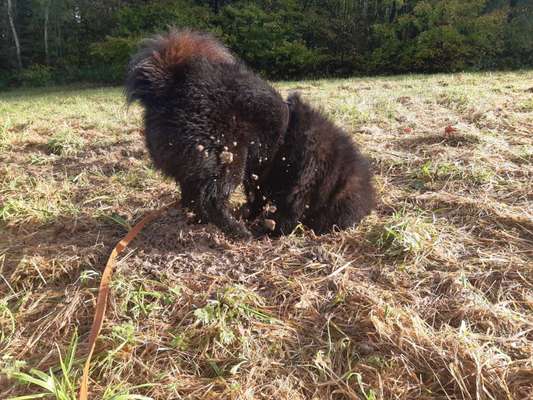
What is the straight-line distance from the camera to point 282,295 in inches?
82.2

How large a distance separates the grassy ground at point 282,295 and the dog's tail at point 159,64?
903 mm

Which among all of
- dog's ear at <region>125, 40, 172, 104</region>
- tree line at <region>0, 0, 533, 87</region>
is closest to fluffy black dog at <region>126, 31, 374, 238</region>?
dog's ear at <region>125, 40, 172, 104</region>

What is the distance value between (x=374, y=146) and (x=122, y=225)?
9.11ft

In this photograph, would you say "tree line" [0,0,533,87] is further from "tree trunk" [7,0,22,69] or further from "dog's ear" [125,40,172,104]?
"dog's ear" [125,40,172,104]

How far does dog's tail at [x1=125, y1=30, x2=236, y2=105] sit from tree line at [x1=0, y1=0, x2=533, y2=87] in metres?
11.9

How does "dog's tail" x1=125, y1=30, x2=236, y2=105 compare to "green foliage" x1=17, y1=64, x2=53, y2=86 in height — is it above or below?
above

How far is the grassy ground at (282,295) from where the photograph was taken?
160cm

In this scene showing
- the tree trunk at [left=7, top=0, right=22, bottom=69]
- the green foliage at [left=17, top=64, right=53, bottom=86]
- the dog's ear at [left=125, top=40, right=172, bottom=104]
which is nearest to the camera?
the dog's ear at [left=125, top=40, right=172, bottom=104]

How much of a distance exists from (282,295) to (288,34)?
1496 centimetres

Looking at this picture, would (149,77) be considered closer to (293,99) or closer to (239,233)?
(293,99)

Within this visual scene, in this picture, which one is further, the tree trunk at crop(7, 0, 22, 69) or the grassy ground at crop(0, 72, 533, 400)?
the tree trunk at crop(7, 0, 22, 69)

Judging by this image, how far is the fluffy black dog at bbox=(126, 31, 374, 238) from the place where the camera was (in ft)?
7.55

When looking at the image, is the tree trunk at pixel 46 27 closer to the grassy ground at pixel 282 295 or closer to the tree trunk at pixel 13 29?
the tree trunk at pixel 13 29

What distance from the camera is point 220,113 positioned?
7.74 ft
